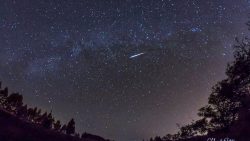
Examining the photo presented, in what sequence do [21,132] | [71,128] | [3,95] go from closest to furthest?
[21,132] → [71,128] → [3,95]

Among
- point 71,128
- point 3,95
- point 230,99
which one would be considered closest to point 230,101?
point 230,99

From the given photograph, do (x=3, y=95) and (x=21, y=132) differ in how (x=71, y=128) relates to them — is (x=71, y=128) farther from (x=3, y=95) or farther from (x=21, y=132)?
(x=3, y=95)

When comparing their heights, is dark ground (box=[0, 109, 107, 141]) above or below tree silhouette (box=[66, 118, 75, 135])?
below

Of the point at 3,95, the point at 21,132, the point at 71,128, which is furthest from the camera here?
the point at 3,95

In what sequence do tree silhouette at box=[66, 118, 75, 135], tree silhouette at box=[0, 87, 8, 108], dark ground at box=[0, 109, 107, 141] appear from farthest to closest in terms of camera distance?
1. tree silhouette at box=[0, 87, 8, 108]
2. tree silhouette at box=[66, 118, 75, 135]
3. dark ground at box=[0, 109, 107, 141]

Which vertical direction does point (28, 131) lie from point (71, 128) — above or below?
below

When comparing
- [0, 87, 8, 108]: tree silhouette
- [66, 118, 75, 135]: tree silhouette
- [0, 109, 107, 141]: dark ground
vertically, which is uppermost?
[0, 87, 8, 108]: tree silhouette

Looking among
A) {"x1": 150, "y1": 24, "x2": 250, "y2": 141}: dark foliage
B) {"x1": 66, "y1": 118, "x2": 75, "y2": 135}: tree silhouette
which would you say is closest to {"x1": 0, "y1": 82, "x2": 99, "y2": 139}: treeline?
{"x1": 66, "y1": 118, "x2": 75, "y2": 135}: tree silhouette

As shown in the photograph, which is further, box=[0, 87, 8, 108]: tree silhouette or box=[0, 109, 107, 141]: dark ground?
box=[0, 87, 8, 108]: tree silhouette

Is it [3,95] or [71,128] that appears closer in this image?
[71,128]

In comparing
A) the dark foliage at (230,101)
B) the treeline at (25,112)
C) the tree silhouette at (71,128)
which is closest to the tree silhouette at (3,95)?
the treeline at (25,112)

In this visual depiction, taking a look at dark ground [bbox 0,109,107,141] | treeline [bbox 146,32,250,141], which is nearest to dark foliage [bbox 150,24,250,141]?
treeline [bbox 146,32,250,141]

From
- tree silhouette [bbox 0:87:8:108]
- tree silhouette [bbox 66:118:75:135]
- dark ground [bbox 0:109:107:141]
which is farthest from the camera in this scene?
tree silhouette [bbox 0:87:8:108]

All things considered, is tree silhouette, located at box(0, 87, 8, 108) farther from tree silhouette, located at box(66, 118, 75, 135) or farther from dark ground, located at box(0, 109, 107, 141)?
dark ground, located at box(0, 109, 107, 141)
